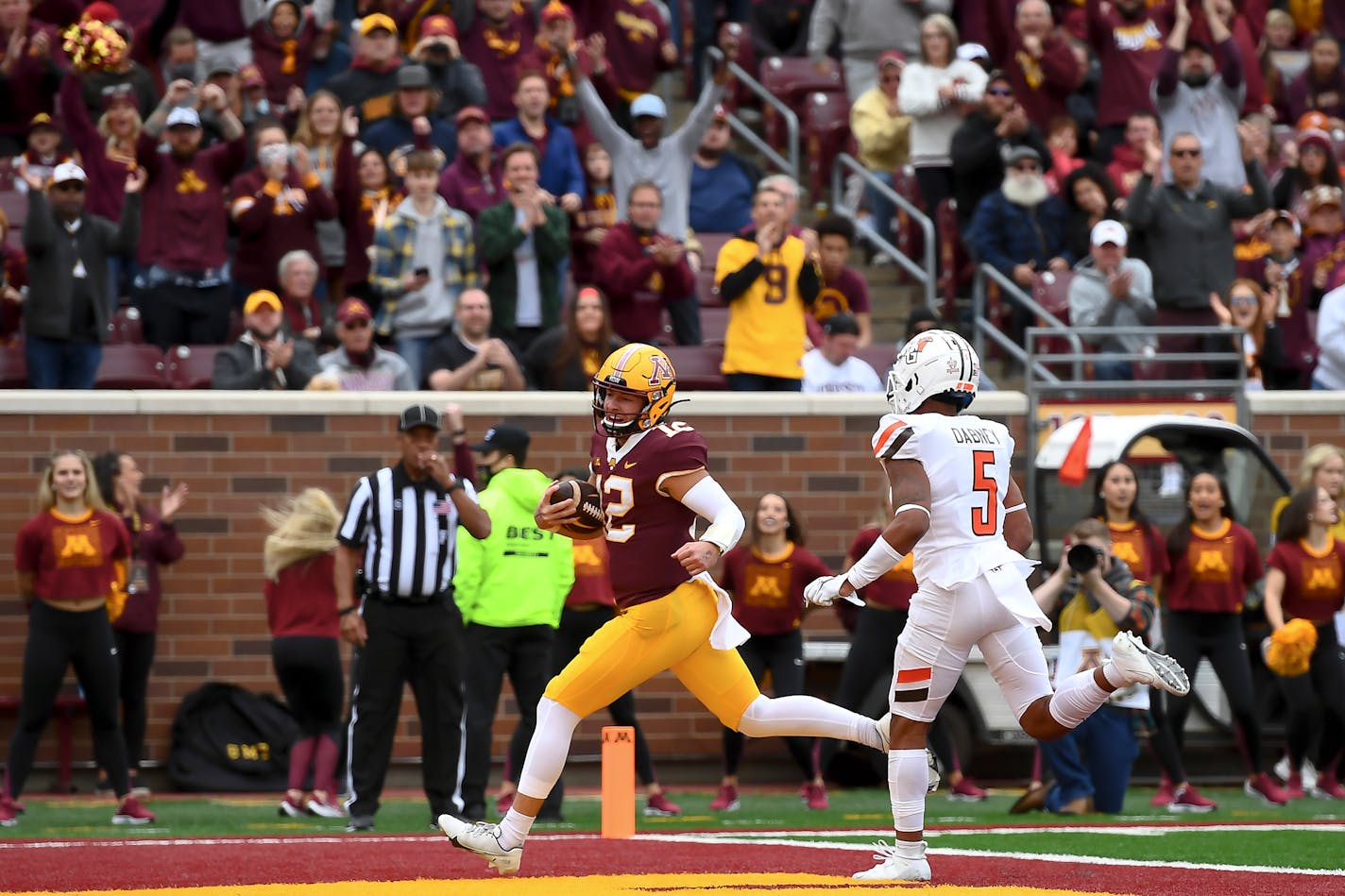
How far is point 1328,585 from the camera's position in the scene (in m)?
12.7

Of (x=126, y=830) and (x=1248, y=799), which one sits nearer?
(x=126, y=830)

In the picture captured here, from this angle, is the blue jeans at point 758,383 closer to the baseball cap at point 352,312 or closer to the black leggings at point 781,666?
the black leggings at point 781,666

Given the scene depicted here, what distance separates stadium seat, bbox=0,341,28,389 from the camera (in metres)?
14.2

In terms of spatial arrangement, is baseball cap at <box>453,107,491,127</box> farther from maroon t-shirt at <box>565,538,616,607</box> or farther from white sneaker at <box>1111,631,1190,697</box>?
white sneaker at <box>1111,631,1190,697</box>

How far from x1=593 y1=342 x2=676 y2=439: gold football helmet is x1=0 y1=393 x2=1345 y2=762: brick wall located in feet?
19.4

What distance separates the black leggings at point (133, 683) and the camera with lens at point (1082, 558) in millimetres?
5499

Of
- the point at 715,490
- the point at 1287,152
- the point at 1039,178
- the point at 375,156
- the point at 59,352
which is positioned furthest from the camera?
the point at 1287,152

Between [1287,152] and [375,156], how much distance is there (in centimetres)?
774

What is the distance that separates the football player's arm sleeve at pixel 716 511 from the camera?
7605 mm

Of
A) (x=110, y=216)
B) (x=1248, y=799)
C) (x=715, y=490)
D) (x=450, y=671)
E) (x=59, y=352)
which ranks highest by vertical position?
(x=110, y=216)

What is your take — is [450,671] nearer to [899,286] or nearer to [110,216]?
[110,216]

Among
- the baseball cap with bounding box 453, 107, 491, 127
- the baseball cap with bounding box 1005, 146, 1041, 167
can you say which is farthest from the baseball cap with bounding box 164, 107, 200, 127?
the baseball cap with bounding box 1005, 146, 1041, 167

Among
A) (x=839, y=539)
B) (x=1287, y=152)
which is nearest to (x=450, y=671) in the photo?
(x=839, y=539)

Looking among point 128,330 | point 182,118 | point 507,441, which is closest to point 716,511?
point 507,441
